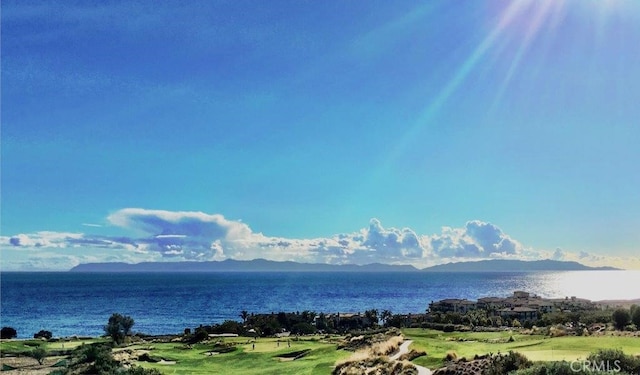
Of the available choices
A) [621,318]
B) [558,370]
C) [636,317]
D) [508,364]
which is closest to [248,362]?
[508,364]

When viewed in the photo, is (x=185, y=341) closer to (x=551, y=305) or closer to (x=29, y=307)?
(x=551, y=305)

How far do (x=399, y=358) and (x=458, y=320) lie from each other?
47.4 metres

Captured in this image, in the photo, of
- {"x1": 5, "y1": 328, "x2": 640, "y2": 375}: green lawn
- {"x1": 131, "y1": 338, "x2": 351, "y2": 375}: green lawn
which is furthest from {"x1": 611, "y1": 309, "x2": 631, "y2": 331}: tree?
{"x1": 131, "y1": 338, "x2": 351, "y2": 375}: green lawn

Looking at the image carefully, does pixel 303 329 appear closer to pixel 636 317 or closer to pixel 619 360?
pixel 636 317

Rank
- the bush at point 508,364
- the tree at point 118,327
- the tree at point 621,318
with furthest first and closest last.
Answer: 1. the tree at point 118,327
2. the tree at point 621,318
3. the bush at point 508,364

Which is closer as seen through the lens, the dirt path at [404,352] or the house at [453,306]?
the dirt path at [404,352]

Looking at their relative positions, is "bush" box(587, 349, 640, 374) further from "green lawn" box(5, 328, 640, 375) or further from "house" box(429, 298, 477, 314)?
"house" box(429, 298, 477, 314)

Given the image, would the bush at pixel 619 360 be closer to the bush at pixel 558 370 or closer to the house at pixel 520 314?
the bush at pixel 558 370

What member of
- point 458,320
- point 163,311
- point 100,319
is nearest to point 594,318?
point 458,320

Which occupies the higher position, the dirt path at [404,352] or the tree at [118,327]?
the dirt path at [404,352]

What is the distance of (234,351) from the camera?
50.0 metres

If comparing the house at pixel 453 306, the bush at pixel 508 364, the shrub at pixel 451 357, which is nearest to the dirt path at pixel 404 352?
the shrub at pixel 451 357

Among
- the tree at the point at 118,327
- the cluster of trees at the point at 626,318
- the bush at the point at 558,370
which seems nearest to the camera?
the bush at the point at 558,370

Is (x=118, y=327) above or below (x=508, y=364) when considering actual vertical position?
below
